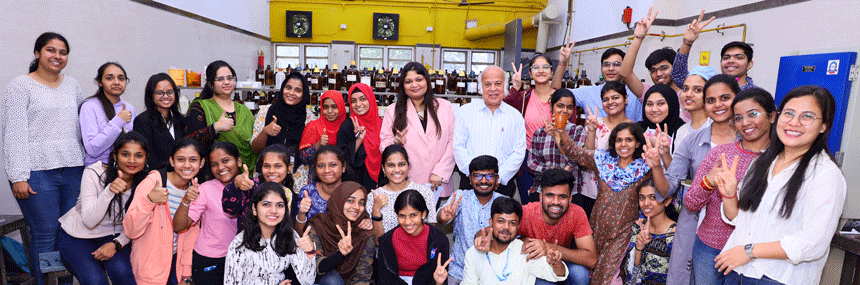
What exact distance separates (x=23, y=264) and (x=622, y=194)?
3.35 m

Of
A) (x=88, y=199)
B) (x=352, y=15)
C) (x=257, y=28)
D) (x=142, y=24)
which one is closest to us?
(x=88, y=199)

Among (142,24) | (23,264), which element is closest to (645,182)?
(23,264)

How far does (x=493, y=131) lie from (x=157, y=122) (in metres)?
1.94

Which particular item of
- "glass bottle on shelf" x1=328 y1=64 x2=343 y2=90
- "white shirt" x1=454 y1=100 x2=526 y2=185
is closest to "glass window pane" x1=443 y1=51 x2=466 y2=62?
"glass bottle on shelf" x1=328 y1=64 x2=343 y2=90

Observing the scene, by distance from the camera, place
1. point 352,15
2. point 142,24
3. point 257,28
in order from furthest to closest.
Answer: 1. point 352,15
2. point 257,28
3. point 142,24

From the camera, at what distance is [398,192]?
98.9 inches

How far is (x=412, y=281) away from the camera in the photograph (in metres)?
2.26

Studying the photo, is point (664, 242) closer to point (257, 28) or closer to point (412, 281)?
point (412, 281)

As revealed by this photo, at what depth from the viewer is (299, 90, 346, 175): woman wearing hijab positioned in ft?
9.45

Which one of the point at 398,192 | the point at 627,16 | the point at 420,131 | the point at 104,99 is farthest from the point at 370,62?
the point at 398,192

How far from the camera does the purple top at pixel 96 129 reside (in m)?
2.48

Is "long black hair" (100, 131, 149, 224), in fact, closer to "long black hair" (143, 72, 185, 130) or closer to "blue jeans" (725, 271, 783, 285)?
"long black hair" (143, 72, 185, 130)

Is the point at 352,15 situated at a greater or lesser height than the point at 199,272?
greater

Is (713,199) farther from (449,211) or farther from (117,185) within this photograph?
(117,185)
